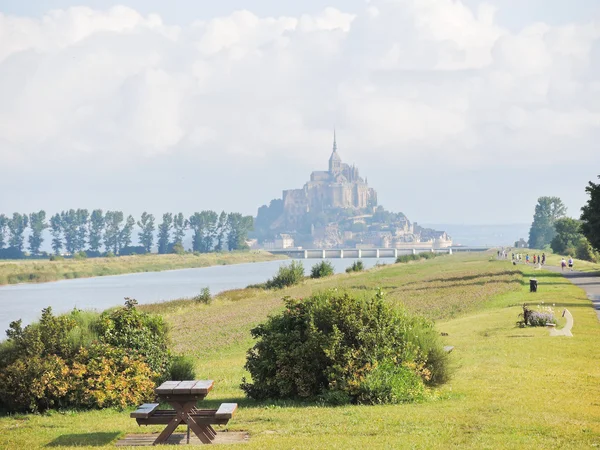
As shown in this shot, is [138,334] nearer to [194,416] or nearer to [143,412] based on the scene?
[143,412]

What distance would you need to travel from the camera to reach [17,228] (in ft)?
631

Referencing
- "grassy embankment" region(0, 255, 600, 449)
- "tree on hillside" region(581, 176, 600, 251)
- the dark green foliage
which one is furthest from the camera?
"tree on hillside" region(581, 176, 600, 251)

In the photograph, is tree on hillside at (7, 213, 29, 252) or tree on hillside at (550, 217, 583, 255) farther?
tree on hillside at (7, 213, 29, 252)

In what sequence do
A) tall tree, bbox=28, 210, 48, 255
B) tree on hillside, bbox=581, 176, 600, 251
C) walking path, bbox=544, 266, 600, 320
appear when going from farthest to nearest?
tall tree, bbox=28, 210, 48, 255, tree on hillside, bbox=581, 176, 600, 251, walking path, bbox=544, 266, 600, 320

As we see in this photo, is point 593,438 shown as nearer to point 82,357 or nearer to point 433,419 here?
point 433,419

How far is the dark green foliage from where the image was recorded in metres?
15.0

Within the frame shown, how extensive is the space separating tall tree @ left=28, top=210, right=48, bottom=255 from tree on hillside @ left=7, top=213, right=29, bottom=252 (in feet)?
10.4

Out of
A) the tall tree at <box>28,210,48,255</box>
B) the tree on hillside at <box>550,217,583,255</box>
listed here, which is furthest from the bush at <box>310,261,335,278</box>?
the tall tree at <box>28,210,48,255</box>

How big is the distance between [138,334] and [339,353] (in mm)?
3870

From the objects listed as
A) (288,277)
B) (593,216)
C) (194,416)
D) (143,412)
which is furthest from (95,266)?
(194,416)

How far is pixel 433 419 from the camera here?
12.0 meters

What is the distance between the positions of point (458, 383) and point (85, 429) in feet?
23.7

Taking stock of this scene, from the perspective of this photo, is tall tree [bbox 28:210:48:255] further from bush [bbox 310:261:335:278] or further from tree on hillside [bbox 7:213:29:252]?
bush [bbox 310:261:335:278]

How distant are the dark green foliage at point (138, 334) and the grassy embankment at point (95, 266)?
296 feet
